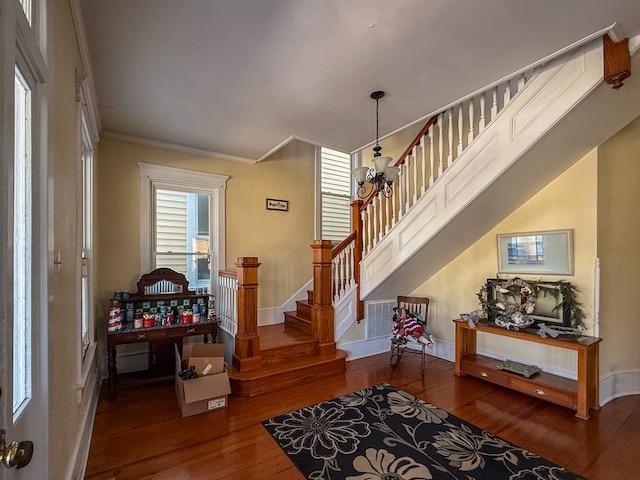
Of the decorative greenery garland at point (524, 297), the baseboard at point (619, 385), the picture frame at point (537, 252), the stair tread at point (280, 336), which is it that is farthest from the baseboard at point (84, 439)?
the baseboard at point (619, 385)

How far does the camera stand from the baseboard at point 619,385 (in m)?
2.90

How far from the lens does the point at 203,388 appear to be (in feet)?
8.80

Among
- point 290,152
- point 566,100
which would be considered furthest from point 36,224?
point 290,152

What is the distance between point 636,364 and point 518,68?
313cm

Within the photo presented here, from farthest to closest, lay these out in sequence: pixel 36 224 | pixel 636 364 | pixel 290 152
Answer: pixel 290 152 → pixel 636 364 → pixel 36 224

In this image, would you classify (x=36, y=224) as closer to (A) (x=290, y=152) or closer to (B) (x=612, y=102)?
(B) (x=612, y=102)

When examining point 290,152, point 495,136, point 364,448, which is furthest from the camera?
point 290,152

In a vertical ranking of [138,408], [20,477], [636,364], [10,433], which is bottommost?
[138,408]

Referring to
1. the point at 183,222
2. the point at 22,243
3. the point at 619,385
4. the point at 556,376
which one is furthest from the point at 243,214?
the point at 619,385

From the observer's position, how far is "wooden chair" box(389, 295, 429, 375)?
3.86 m

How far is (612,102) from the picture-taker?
241cm

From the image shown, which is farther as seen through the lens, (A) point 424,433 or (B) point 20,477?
(A) point 424,433

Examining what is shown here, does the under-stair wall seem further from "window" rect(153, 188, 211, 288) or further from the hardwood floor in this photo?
"window" rect(153, 188, 211, 288)

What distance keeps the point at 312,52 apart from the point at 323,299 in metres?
2.57
